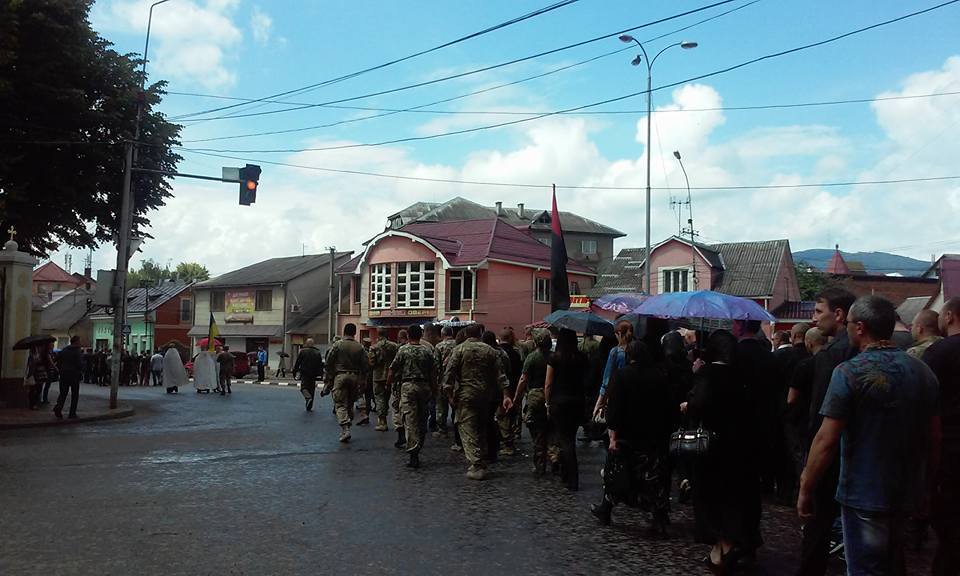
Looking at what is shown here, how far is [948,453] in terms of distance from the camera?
4953 mm

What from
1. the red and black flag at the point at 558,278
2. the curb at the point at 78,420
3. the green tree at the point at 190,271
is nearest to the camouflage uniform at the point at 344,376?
the red and black flag at the point at 558,278

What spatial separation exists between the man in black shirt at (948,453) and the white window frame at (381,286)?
42.4 m

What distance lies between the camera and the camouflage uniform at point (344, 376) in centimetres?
1298

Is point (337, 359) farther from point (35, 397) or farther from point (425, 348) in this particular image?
point (35, 397)

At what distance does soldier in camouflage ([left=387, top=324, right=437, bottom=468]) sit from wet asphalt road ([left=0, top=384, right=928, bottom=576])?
391mm

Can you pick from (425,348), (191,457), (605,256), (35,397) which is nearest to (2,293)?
(35,397)

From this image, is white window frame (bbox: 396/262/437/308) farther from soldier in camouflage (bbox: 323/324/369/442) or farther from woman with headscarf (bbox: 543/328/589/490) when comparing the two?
woman with headscarf (bbox: 543/328/589/490)

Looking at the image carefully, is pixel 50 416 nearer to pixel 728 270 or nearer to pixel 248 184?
pixel 248 184

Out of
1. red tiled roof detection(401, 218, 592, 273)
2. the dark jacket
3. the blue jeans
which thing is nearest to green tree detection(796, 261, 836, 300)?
red tiled roof detection(401, 218, 592, 273)

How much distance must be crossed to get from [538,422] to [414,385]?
188cm

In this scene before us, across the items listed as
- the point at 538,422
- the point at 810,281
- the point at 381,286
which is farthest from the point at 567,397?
the point at 810,281

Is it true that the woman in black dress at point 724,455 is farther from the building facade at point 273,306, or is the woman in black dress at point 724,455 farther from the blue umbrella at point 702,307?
the building facade at point 273,306

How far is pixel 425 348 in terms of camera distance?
1126cm

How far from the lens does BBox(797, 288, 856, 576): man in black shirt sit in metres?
5.16
